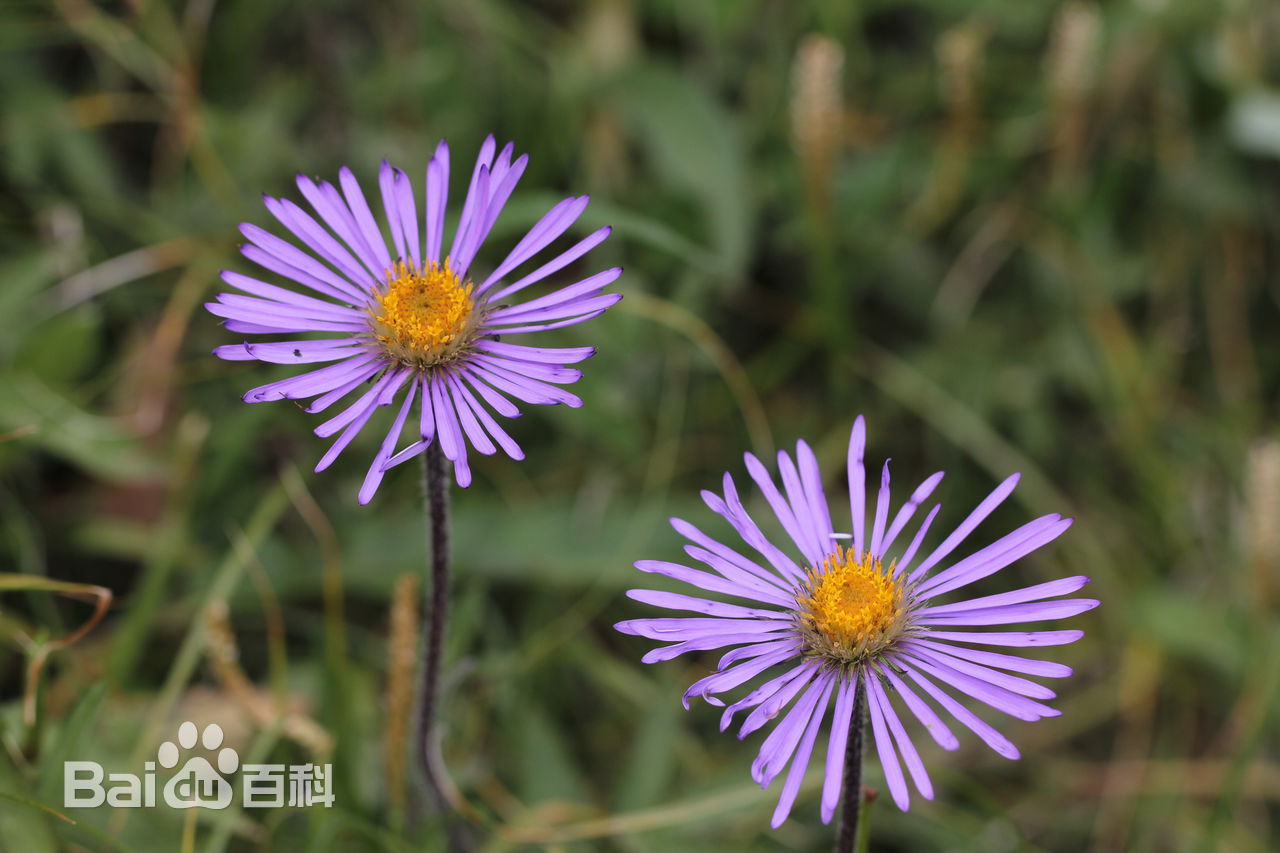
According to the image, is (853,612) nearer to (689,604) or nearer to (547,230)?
(689,604)

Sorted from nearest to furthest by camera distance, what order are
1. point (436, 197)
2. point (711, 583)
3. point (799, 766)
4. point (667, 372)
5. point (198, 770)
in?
point (799, 766) → point (711, 583) → point (436, 197) → point (198, 770) → point (667, 372)

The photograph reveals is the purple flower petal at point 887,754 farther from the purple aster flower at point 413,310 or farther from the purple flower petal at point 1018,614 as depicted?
the purple aster flower at point 413,310

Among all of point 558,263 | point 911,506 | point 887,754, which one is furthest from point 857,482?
point 558,263

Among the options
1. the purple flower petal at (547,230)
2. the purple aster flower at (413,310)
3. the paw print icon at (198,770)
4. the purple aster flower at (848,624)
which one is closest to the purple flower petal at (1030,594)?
the purple aster flower at (848,624)

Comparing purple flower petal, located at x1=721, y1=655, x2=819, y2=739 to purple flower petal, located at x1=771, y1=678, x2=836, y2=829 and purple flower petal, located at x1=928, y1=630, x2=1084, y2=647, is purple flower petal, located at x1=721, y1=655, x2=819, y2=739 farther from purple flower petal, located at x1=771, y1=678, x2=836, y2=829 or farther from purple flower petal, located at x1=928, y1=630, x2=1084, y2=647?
purple flower petal, located at x1=928, y1=630, x2=1084, y2=647

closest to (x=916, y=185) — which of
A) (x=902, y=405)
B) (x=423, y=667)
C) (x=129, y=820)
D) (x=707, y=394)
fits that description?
(x=902, y=405)

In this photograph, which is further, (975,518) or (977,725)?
(975,518)

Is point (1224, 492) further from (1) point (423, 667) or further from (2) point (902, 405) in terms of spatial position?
(1) point (423, 667)
